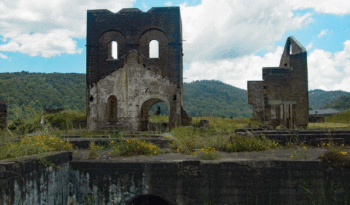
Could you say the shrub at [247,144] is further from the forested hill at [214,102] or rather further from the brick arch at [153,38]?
the forested hill at [214,102]

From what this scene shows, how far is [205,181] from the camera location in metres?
6.29

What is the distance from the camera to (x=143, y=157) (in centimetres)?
732

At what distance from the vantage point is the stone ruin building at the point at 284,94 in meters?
17.4

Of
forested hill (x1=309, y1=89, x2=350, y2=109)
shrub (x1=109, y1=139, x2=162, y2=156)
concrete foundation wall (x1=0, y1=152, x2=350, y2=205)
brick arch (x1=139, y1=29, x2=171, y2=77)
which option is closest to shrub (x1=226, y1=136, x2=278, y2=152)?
concrete foundation wall (x1=0, y1=152, x2=350, y2=205)

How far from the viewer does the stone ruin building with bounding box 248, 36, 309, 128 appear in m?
17.4

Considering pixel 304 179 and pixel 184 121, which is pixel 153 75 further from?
pixel 304 179

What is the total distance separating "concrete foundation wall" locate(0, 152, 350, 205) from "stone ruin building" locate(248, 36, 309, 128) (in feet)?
36.5

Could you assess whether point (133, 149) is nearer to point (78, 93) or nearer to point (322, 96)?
point (78, 93)

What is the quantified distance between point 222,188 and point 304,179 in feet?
5.75

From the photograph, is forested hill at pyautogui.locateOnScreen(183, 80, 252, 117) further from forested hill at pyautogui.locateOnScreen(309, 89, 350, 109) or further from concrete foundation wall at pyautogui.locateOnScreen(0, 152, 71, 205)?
concrete foundation wall at pyautogui.locateOnScreen(0, 152, 71, 205)

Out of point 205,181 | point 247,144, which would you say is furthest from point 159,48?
point 205,181

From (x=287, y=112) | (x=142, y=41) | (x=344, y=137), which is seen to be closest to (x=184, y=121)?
(x=287, y=112)

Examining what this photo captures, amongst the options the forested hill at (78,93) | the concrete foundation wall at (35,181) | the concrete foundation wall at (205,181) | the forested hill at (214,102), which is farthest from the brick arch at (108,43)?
the forested hill at (214,102)

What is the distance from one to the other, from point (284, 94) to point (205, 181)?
13.1 meters
